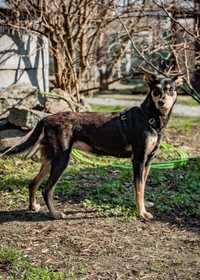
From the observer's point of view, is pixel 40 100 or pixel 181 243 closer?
pixel 181 243

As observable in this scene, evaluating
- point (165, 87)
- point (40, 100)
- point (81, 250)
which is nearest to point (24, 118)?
point (40, 100)

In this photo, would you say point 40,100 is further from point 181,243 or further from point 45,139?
point 181,243

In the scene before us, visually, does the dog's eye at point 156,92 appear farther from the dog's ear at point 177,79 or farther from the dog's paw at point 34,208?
the dog's paw at point 34,208

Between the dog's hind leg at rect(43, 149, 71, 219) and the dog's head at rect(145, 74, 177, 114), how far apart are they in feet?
3.44

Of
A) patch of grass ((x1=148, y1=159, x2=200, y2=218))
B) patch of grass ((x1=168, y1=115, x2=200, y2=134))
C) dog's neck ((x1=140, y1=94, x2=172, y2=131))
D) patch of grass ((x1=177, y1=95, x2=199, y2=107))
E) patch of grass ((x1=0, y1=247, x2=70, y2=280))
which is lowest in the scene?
patch of grass ((x1=177, y1=95, x2=199, y2=107))

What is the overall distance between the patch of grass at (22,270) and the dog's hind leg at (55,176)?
1063 millimetres

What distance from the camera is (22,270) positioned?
4359 millimetres

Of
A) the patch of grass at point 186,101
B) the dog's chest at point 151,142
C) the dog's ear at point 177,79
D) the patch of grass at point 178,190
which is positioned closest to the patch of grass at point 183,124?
the patch of grass at point 186,101

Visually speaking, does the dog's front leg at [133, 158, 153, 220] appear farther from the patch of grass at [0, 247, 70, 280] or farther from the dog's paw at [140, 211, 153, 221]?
the patch of grass at [0, 247, 70, 280]

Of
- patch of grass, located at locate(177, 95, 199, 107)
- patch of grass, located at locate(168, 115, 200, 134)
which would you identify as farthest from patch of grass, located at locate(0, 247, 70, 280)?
patch of grass, located at locate(177, 95, 199, 107)

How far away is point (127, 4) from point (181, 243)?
6366 mm

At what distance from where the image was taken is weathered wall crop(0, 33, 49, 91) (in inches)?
381

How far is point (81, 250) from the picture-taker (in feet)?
15.9

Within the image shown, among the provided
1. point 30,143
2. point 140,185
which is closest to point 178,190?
point 140,185
